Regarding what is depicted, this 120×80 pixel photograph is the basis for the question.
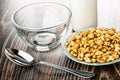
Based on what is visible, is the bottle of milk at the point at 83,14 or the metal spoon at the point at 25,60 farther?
the bottle of milk at the point at 83,14

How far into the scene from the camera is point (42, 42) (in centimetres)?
96

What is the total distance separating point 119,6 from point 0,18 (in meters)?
0.42

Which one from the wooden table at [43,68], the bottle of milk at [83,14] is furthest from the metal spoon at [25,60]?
the bottle of milk at [83,14]

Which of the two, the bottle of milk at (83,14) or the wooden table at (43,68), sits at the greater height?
the bottle of milk at (83,14)

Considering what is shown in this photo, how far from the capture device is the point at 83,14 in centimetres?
99

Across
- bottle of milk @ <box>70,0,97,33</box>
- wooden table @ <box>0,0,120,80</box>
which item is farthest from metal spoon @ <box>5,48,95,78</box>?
bottle of milk @ <box>70,0,97,33</box>

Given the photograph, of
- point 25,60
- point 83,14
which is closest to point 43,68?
point 25,60

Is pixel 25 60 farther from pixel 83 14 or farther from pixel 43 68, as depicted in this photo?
pixel 83 14

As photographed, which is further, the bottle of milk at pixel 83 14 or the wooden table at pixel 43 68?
the bottle of milk at pixel 83 14

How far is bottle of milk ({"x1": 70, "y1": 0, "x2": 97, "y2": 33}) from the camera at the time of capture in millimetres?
971

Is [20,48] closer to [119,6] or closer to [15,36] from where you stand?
[15,36]

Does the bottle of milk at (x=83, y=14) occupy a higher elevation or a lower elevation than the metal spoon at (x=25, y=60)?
higher

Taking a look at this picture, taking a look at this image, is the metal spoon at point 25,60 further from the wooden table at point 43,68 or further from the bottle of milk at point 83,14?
the bottle of milk at point 83,14

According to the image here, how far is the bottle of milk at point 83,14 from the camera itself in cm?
97
